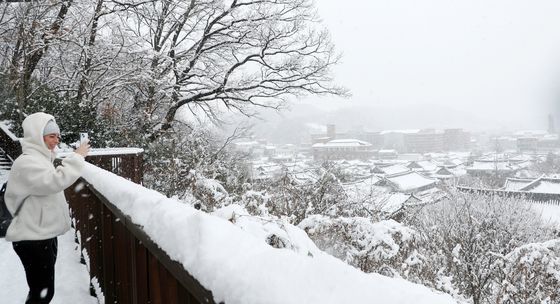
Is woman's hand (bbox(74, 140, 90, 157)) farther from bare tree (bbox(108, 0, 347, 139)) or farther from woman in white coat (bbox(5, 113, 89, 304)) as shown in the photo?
bare tree (bbox(108, 0, 347, 139))

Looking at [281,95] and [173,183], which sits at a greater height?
[281,95]

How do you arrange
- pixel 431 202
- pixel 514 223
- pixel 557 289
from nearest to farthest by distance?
1. pixel 557 289
2. pixel 514 223
3. pixel 431 202

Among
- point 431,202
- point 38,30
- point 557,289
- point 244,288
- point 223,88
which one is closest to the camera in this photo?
point 244,288

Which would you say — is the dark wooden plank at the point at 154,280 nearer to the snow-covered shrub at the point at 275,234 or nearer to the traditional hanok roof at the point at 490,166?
the snow-covered shrub at the point at 275,234

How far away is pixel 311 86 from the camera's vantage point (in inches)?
763

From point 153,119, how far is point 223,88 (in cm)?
391

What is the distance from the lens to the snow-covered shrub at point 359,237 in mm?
7039

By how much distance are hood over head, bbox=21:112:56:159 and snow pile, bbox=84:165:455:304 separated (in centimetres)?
185

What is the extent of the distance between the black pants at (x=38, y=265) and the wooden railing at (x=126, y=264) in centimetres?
38

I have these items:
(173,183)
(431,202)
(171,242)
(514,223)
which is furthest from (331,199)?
(431,202)

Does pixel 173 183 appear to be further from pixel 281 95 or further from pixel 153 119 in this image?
pixel 281 95

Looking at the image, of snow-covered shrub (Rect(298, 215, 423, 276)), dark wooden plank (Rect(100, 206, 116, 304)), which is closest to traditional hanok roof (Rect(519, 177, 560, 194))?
snow-covered shrub (Rect(298, 215, 423, 276))

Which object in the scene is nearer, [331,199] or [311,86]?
[331,199]

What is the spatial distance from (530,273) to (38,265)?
1199 centimetres
